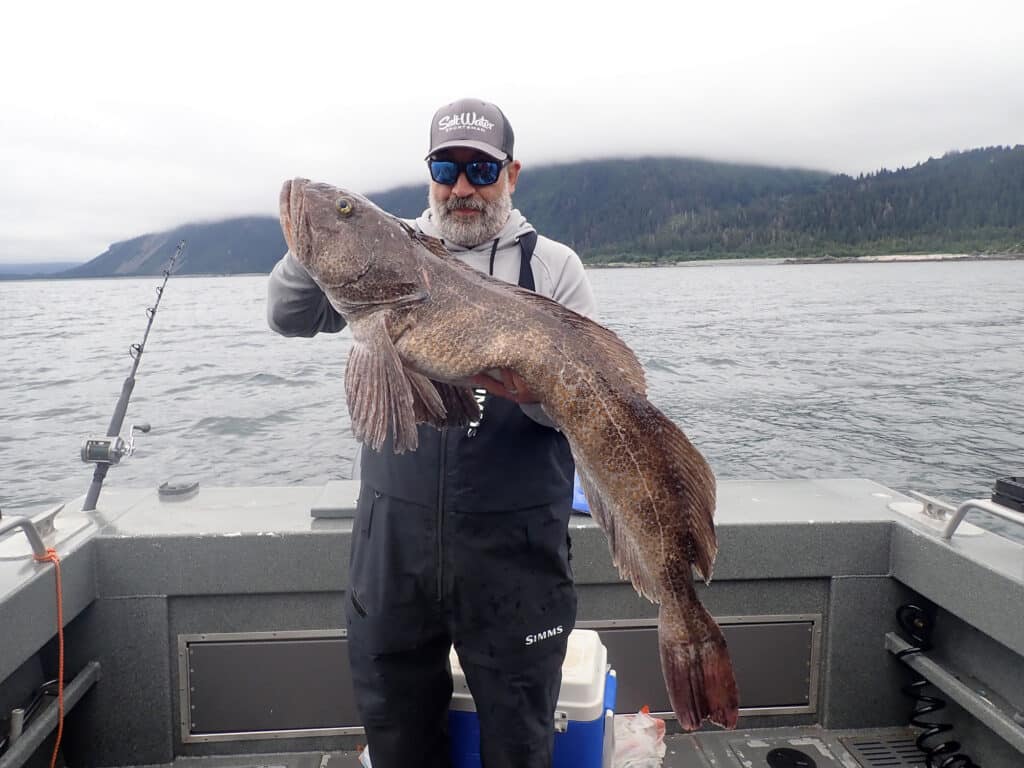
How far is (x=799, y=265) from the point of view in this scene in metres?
105

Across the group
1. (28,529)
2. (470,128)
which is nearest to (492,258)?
(470,128)

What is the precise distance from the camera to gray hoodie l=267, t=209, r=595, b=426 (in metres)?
2.79

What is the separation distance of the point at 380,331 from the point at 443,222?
27.5 inches

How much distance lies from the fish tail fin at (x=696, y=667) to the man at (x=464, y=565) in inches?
17.5

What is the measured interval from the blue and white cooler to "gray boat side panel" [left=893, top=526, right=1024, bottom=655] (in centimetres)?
191

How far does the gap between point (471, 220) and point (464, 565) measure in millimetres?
1301

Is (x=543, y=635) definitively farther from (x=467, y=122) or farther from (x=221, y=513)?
(x=221, y=513)

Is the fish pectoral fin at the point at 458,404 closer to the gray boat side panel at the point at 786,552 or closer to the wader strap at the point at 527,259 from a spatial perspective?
the wader strap at the point at 527,259

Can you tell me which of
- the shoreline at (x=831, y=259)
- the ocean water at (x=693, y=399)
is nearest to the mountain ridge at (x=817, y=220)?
the shoreline at (x=831, y=259)

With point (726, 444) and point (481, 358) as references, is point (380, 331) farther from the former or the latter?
point (726, 444)

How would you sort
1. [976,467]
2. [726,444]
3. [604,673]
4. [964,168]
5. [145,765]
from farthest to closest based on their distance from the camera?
[964,168], [726,444], [976,467], [145,765], [604,673]

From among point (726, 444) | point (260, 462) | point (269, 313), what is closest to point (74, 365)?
point (260, 462)

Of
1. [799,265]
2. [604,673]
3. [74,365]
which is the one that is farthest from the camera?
[799,265]

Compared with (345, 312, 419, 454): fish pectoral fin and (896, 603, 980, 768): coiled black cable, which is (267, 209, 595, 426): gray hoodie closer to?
(345, 312, 419, 454): fish pectoral fin
